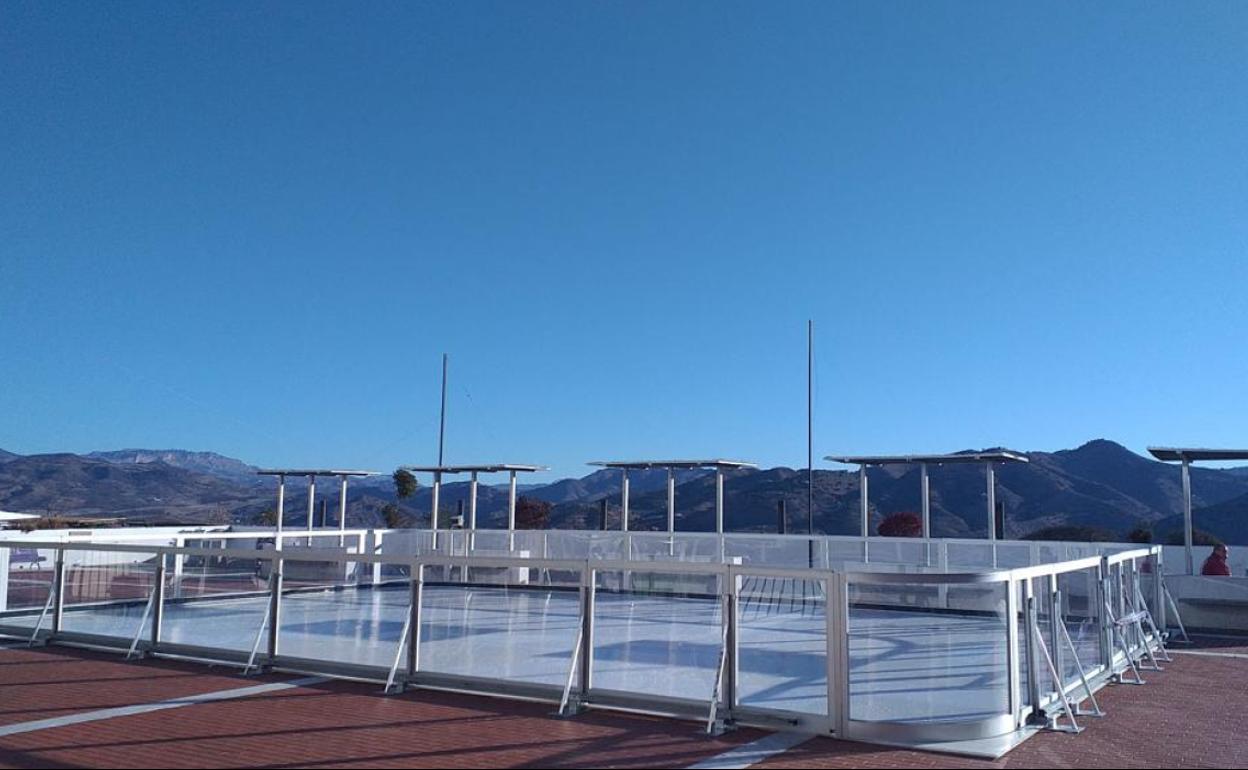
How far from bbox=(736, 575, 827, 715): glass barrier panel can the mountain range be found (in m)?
49.9

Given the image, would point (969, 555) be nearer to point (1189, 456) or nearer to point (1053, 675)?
point (1189, 456)

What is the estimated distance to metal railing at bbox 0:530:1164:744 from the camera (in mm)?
7961

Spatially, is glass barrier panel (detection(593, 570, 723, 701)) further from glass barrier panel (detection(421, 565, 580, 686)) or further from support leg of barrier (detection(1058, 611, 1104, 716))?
support leg of barrier (detection(1058, 611, 1104, 716))

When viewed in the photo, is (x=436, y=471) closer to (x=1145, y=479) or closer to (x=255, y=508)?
(x=255, y=508)

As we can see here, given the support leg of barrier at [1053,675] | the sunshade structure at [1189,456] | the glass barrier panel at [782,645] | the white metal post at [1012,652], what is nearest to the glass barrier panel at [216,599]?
the glass barrier panel at [782,645]

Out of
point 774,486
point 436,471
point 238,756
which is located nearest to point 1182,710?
point 238,756

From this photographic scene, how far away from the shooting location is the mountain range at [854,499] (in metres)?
73.6

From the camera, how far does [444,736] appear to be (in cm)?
773

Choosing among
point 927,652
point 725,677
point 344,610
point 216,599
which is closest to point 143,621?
point 216,599

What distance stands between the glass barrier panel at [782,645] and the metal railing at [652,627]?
0.02 metres

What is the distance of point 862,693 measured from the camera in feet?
25.5

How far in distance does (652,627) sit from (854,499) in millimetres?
69511

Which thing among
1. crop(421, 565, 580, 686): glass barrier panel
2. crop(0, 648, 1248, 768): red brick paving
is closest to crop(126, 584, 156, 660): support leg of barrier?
crop(0, 648, 1248, 768): red brick paving

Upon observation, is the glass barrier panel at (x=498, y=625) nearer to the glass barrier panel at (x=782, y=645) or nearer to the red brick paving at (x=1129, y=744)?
the glass barrier panel at (x=782, y=645)
